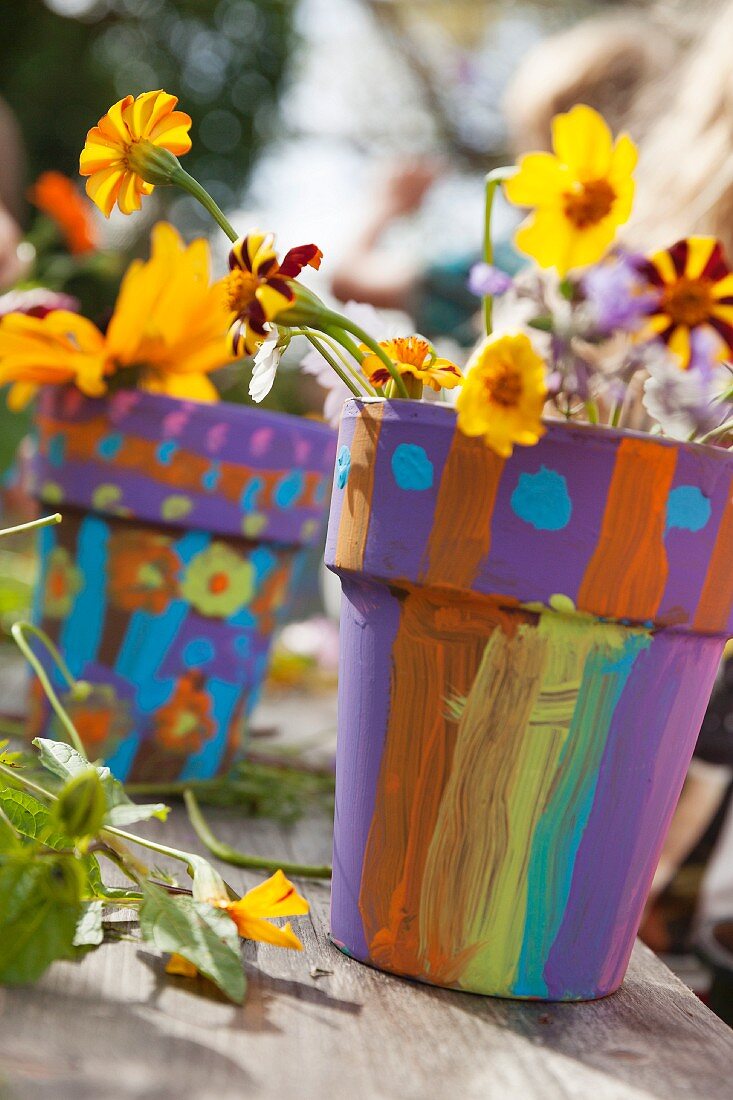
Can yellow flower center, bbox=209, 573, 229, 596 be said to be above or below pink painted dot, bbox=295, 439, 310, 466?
below

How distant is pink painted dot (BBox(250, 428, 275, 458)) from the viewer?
29.5 inches

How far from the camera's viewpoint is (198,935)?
1.35 feet

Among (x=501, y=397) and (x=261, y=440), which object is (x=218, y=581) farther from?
(x=501, y=397)

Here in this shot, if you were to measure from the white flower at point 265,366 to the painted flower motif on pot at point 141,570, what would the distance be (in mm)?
327

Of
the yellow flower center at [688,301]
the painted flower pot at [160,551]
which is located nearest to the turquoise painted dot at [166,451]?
the painted flower pot at [160,551]

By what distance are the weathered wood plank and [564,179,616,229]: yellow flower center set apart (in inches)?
11.0

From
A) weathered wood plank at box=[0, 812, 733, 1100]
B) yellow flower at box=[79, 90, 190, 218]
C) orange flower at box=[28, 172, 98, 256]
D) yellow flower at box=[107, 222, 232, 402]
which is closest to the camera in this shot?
weathered wood plank at box=[0, 812, 733, 1100]

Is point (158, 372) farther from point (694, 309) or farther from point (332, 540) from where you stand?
point (694, 309)

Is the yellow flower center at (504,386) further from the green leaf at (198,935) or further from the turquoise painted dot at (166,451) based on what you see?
the turquoise painted dot at (166,451)

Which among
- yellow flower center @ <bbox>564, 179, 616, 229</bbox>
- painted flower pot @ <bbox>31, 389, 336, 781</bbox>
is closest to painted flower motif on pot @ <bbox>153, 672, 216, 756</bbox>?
painted flower pot @ <bbox>31, 389, 336, 781</bbox>

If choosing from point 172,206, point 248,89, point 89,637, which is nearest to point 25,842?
point 89,637

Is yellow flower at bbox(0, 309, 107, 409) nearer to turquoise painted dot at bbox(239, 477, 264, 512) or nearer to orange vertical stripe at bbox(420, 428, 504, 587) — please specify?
turquoise painted dot at bbox(239, 477, 264, 512)

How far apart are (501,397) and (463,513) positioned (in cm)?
6

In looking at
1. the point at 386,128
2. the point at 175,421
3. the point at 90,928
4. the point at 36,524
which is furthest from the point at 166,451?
the point at 386,128
